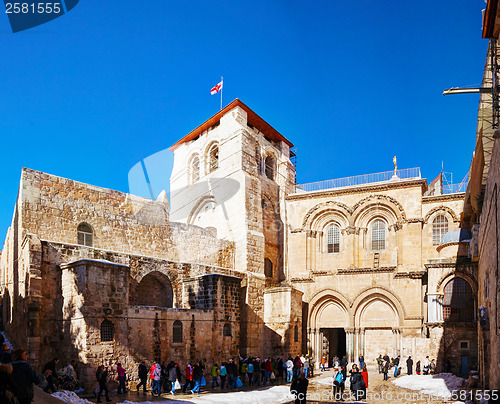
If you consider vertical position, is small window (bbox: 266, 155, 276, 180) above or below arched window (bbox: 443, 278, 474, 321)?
above

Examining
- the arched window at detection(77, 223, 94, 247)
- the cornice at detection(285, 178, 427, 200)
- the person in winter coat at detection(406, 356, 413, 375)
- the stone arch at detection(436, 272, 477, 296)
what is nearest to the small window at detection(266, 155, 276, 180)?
the cornice at detection(285, 178, 427, 200)

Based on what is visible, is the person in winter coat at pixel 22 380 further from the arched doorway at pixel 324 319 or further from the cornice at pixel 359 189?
the cornice at pixel 359 189

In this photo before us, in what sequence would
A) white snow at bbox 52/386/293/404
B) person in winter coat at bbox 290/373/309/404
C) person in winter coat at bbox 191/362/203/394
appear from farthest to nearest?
person in winter coat at bbox 191/362/203/394 < white snow at bbox 52/386/293/404 < person in winter coat at bbox 290/373/309/404

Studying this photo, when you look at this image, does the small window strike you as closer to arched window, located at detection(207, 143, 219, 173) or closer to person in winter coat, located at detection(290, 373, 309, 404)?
arched window, located at detection(207, 143, 219, 173)

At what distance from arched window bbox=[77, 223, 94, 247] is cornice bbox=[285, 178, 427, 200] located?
1192 cm

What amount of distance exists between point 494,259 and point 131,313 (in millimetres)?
12079

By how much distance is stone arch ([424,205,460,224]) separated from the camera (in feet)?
82.8

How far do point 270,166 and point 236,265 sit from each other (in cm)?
758

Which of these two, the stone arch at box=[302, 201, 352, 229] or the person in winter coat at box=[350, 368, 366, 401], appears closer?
the person in winter coat at box=[350, 368, 366, 401]

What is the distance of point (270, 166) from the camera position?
30.7 m

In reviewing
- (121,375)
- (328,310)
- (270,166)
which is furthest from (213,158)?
(121,375)

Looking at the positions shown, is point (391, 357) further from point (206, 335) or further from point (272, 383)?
point (206, 335)

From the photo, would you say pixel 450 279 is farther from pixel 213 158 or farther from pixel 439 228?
pixel 213 158

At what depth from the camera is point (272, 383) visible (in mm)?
19375
